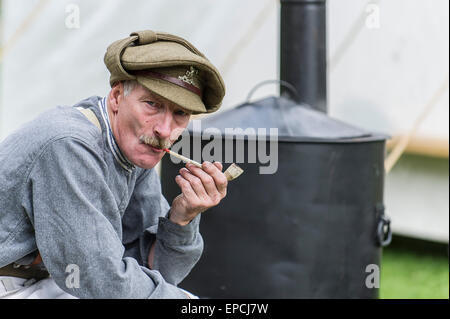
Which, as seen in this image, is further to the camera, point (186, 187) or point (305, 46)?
point (305, 46)

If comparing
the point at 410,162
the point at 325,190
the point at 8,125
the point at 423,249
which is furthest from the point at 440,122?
the point at 8,125

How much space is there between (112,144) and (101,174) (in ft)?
0.40

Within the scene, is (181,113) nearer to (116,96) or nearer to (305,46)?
(116,96)


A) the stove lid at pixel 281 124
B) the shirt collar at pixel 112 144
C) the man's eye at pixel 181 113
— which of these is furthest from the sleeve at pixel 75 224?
the stove lid at pixel 281 124

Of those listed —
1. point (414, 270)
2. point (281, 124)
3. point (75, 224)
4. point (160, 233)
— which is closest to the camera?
point (75, 224)

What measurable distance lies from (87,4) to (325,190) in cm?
220

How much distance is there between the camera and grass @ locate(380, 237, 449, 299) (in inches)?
167

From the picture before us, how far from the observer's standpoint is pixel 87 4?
4.54 m

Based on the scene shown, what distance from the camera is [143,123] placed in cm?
173

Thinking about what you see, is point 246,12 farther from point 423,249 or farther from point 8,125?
point 423,249

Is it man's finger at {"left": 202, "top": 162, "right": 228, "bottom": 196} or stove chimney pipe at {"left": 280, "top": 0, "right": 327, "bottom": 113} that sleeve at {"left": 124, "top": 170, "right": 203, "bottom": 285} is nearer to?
man's finger at {"left": 202, "top": 162, "right": 228, "bottom": 196}

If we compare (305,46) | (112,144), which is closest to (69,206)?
(112,144)

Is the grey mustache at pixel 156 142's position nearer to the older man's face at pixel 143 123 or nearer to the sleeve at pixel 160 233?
the older man's face at pixel 143 123

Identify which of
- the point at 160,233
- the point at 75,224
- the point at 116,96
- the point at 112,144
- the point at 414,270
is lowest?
the point at 414,270
